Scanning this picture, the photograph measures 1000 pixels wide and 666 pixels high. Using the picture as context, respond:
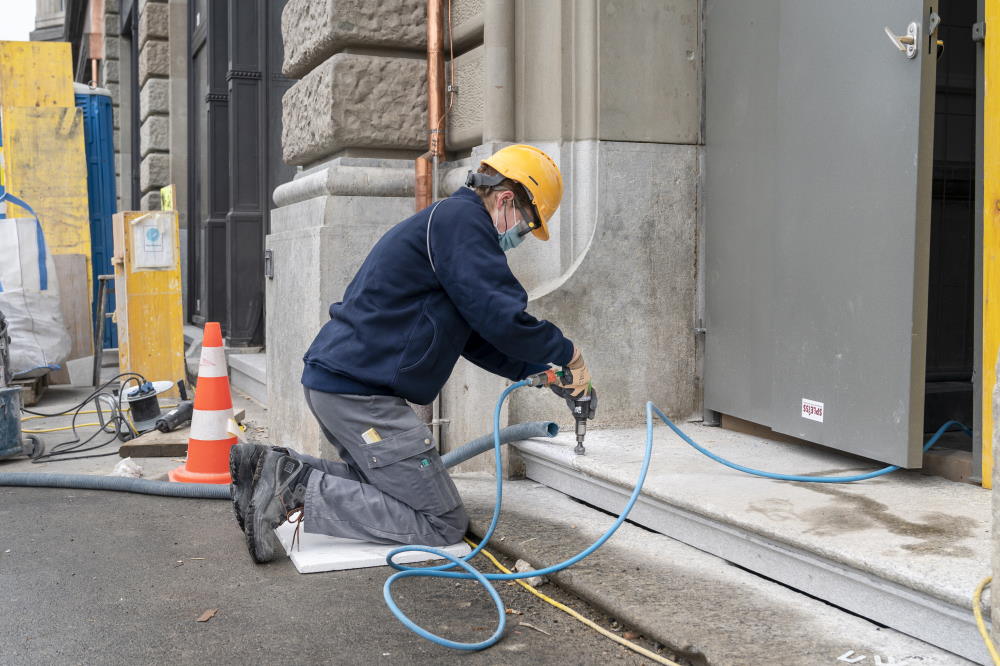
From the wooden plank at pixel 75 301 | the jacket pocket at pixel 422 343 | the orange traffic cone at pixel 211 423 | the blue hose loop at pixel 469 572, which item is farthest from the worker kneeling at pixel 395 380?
the wooden plank at pixel 75 301

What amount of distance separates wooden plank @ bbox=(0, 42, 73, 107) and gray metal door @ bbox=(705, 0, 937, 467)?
7289 mm

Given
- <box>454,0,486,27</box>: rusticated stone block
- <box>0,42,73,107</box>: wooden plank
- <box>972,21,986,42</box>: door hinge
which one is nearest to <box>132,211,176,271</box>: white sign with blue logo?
→ <box>0,42,73,107</box>: wooden plank

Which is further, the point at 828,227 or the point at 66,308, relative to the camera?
the point at 66,308

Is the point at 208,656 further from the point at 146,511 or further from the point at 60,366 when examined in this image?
the point at 60,366

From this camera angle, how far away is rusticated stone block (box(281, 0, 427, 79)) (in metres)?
4.88

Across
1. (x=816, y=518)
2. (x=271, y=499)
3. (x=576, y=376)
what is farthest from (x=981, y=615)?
(x=271, y=499)

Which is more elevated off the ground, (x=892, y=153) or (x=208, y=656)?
(x=892, y=153)

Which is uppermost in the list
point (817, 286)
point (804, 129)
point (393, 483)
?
point (804, 129)

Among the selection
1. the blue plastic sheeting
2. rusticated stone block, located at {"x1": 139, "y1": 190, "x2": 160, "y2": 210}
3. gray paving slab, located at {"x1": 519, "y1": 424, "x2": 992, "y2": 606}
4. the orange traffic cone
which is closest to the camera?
gray paving slab, located at {"x1": 519, "y1": 424, "x2": 992, "y2": 606}

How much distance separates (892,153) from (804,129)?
1.63 feet

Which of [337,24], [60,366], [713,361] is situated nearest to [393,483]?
[713,361]

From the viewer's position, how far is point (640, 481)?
3.35 meters

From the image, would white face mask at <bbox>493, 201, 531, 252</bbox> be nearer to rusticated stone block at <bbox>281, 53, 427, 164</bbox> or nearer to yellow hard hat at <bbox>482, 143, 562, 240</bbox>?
yellow hard hat at <bbox>482, 143, 562, 240</bbox>

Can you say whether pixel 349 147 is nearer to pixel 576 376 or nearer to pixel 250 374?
pixel 576 376
